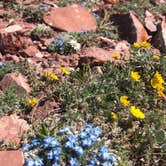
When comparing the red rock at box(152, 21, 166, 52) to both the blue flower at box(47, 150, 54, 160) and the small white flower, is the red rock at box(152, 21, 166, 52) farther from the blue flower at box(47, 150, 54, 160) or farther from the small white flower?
the blue flower at box(47, 150, 54, 160)

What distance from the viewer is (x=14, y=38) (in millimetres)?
6289

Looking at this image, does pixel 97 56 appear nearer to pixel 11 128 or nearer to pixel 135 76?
pixel 135 76

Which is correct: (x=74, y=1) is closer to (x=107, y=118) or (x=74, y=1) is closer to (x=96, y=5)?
(x=96, y=5)

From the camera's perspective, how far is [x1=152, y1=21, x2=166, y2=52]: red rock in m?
6.77

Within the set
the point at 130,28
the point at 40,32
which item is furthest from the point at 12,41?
the point at 130,28

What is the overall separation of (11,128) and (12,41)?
1762 mm

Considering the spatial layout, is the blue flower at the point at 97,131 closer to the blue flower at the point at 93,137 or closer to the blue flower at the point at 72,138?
the blue flower at the point at 93,137

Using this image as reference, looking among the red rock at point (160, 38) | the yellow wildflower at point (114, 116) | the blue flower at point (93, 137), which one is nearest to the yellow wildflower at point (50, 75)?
the yellow wildflower at point (114, 116)

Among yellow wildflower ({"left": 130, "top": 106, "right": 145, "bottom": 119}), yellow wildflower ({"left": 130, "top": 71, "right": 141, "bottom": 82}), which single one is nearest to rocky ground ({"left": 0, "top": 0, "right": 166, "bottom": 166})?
yellow wildflower ({"left": 130, "top": 106, "right": 145, "bottom": 119})

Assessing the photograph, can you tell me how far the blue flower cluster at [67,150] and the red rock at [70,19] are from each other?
2.88m

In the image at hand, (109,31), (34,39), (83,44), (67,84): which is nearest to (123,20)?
(109,31)

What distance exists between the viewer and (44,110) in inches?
204

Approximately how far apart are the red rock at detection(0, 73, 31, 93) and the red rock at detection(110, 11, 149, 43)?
208 cm

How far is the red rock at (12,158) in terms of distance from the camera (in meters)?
4.26
